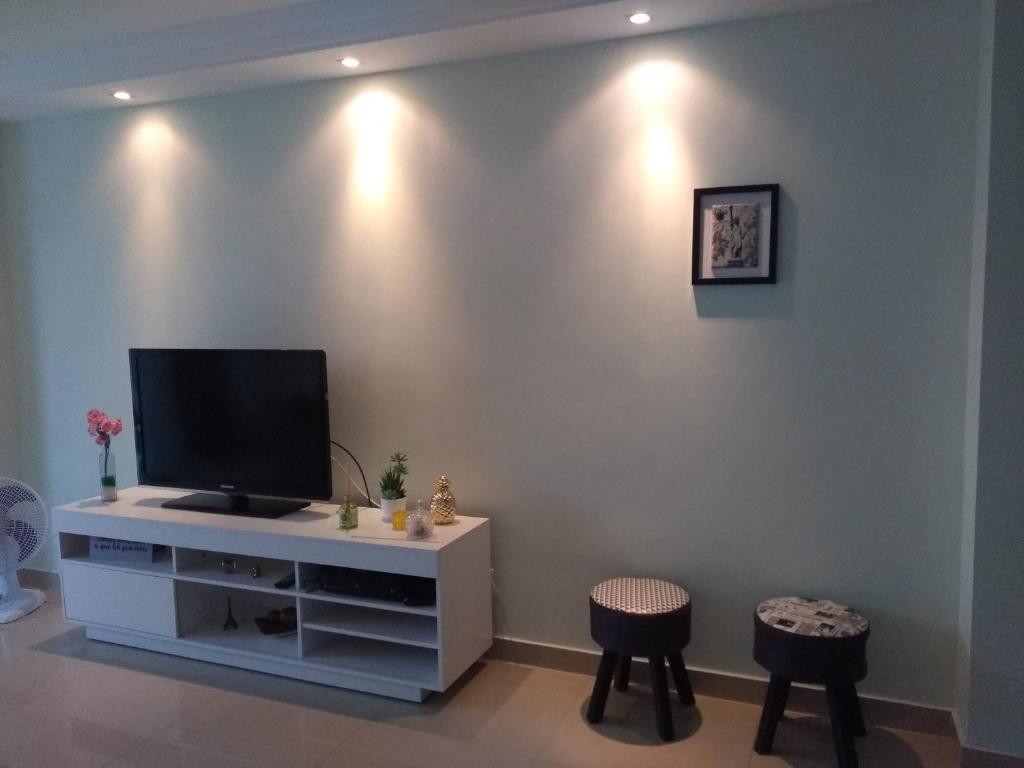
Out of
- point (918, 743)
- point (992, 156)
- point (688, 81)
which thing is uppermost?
point (688, 81)

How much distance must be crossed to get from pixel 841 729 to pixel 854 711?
0.25 m

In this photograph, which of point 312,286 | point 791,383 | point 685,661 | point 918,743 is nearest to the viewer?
point 918,743

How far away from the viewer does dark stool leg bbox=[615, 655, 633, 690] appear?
288 centimetres

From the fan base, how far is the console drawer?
19.9 inches

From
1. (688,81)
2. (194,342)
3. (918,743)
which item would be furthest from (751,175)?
(194,342)

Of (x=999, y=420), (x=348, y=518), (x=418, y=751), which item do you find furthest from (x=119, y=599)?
(x=999, y=420)

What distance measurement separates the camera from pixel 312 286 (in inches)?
138

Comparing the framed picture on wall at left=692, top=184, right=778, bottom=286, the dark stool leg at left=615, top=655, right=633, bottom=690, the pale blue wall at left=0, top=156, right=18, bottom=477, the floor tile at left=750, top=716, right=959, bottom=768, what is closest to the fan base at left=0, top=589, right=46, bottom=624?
the pale blue wall at left=0, top=156, right=18, bottom=477

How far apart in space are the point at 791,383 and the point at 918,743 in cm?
127

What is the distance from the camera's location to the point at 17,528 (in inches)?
147

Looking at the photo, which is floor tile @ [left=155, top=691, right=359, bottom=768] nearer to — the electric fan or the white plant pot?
the white plant pot

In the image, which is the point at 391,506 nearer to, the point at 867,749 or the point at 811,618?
the point at 811,618

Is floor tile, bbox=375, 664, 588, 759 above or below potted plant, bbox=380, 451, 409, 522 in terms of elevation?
below

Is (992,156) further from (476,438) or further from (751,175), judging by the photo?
(476,438)
